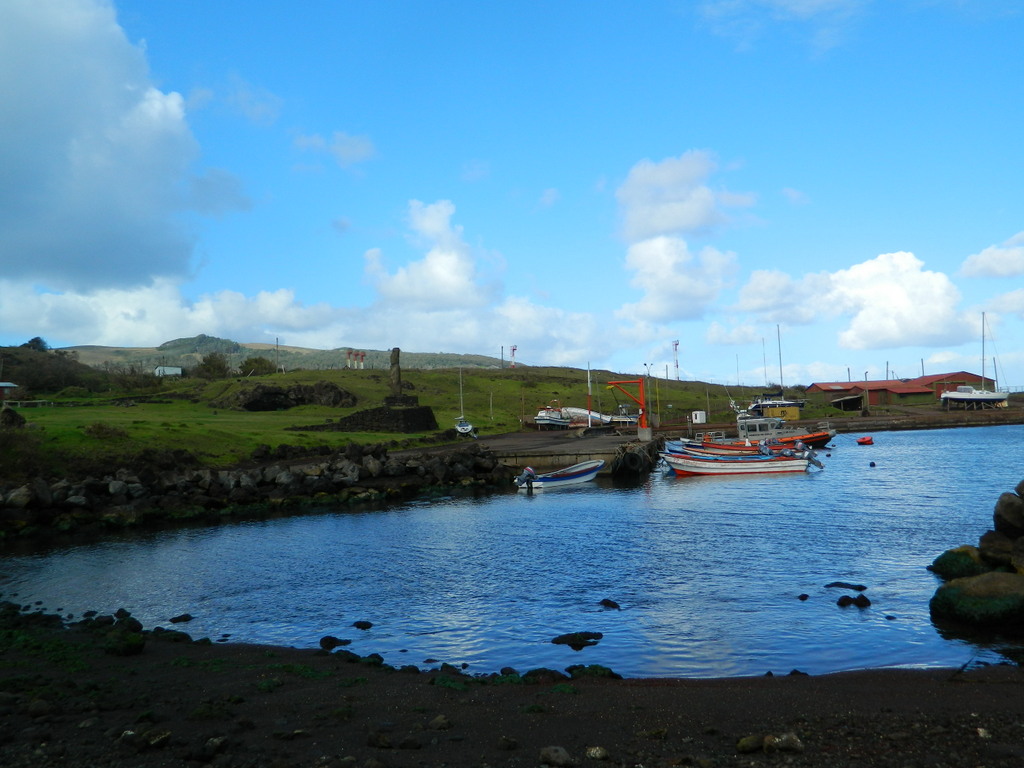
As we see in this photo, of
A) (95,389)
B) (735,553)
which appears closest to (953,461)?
(735,553)

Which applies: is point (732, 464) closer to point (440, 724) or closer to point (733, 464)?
point (733, 464)

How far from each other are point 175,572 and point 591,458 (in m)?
39.4

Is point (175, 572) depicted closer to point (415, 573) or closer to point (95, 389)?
point (415, 573)

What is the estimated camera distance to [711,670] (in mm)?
14906

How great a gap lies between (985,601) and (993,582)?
1.96 ft

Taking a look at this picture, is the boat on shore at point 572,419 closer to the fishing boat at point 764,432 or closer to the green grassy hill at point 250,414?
the green grassy hill at point 250,414

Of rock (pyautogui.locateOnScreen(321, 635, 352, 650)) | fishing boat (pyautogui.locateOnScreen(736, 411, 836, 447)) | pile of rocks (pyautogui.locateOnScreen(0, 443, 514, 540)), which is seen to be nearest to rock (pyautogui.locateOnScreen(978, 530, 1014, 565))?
rock (pyautogui.locateOnScreen(321, 635, 352, 650))

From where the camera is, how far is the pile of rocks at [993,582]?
1672 centimetres

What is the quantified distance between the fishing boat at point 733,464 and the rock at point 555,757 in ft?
167

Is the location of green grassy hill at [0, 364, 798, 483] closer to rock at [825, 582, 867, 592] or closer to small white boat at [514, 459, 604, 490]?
small white boat at [514, 459, 604, 490]

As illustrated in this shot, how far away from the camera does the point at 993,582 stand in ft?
57.0

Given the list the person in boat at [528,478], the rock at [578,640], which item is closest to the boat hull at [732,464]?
the person in boat at [528,478]

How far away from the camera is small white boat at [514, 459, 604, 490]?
5238cm

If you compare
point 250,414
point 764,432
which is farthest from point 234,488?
point 764,432
